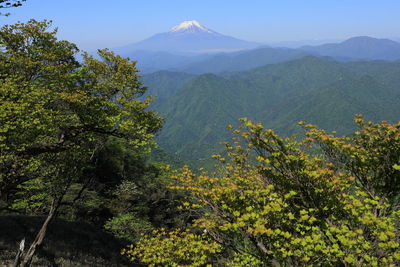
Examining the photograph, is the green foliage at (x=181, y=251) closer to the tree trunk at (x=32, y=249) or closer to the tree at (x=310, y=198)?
the tree at (x=310, y=198)

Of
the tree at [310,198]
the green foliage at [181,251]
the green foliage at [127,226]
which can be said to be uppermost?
the tree at [310,198]

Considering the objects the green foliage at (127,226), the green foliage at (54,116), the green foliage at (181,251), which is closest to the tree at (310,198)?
the green foliage at (181,251)

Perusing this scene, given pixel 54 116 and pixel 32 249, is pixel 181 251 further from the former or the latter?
pixel 54 116

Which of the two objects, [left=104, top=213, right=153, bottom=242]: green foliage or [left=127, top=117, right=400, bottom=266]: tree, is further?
[left=104, top=213, right=153, bottom=242]: green foliage

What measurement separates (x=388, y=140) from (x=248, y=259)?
7.27 metres

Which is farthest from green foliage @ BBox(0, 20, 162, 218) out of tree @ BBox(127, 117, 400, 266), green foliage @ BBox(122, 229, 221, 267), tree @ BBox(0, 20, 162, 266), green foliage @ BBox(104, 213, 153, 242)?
tree @ BBox(127, 117, 400, 266)

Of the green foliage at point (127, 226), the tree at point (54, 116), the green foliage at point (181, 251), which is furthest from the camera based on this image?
the green foliage at point (127, 226)

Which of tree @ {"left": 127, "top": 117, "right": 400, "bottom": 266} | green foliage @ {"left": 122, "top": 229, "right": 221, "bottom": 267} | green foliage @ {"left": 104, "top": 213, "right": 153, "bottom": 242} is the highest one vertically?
tree @ {"left": 127, "top": 117, "right": 400, "bottom": 266}

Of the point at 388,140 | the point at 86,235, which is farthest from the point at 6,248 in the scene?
the point at 388,140

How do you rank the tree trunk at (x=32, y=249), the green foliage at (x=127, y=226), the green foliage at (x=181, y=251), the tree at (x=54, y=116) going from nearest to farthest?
1. the tree trunk at (x=32, y=249)
2. the green foliage at (x=181, y=251)
3. the tree at (x=54, y=116)
4. the green foliage at (x=127, y=226)

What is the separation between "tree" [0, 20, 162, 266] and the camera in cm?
1511

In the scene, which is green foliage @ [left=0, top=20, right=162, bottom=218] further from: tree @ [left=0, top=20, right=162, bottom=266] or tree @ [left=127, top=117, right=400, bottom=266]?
tree @ [left=127, top=117, right=400, bottom=266]

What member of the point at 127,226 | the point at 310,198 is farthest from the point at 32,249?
the point at 127,226

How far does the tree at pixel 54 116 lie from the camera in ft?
49.6
